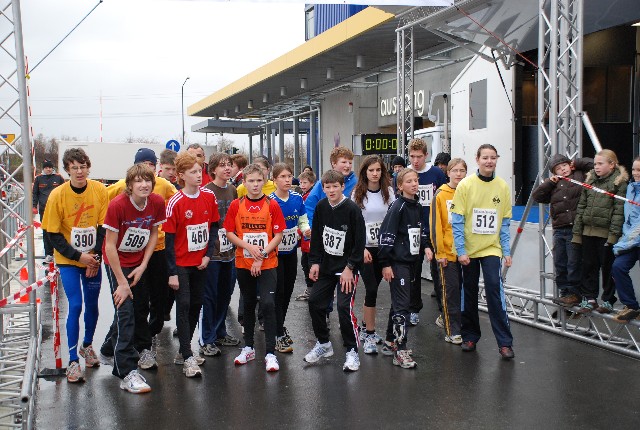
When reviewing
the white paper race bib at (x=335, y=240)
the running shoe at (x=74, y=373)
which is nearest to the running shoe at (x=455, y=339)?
the white paper race bib at (x=335, y=240)

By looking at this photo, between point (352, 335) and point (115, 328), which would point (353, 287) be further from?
point (115, 328)

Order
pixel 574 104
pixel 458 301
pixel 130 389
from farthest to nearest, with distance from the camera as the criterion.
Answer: pixel 574 104
pixel 458 301
pixel 130 389

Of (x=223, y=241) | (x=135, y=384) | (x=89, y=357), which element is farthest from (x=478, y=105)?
(x=135, y=384)

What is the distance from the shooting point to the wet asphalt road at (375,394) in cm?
502

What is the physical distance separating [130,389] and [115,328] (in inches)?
32.1

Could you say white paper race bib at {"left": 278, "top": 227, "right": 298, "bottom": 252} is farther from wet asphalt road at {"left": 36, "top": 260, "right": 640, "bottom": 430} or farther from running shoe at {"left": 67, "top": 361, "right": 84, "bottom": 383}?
running shoe at {"left": 67, "top": 361, "right": 84, "bottom": 383}

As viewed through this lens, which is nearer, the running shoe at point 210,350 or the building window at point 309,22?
the running shoe at point 210,350

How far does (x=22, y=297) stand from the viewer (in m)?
5.98

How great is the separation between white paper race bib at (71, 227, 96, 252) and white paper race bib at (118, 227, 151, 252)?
502 millimetres

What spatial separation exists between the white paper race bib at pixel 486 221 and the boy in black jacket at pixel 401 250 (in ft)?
2.08

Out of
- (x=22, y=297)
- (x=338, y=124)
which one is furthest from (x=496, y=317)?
(x=338, y=124)

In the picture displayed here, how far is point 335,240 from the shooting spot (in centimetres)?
625

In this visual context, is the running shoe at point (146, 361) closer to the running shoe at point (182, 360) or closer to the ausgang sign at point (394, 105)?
the running shoe at point (182, 360)

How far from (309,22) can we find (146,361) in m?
41.1
